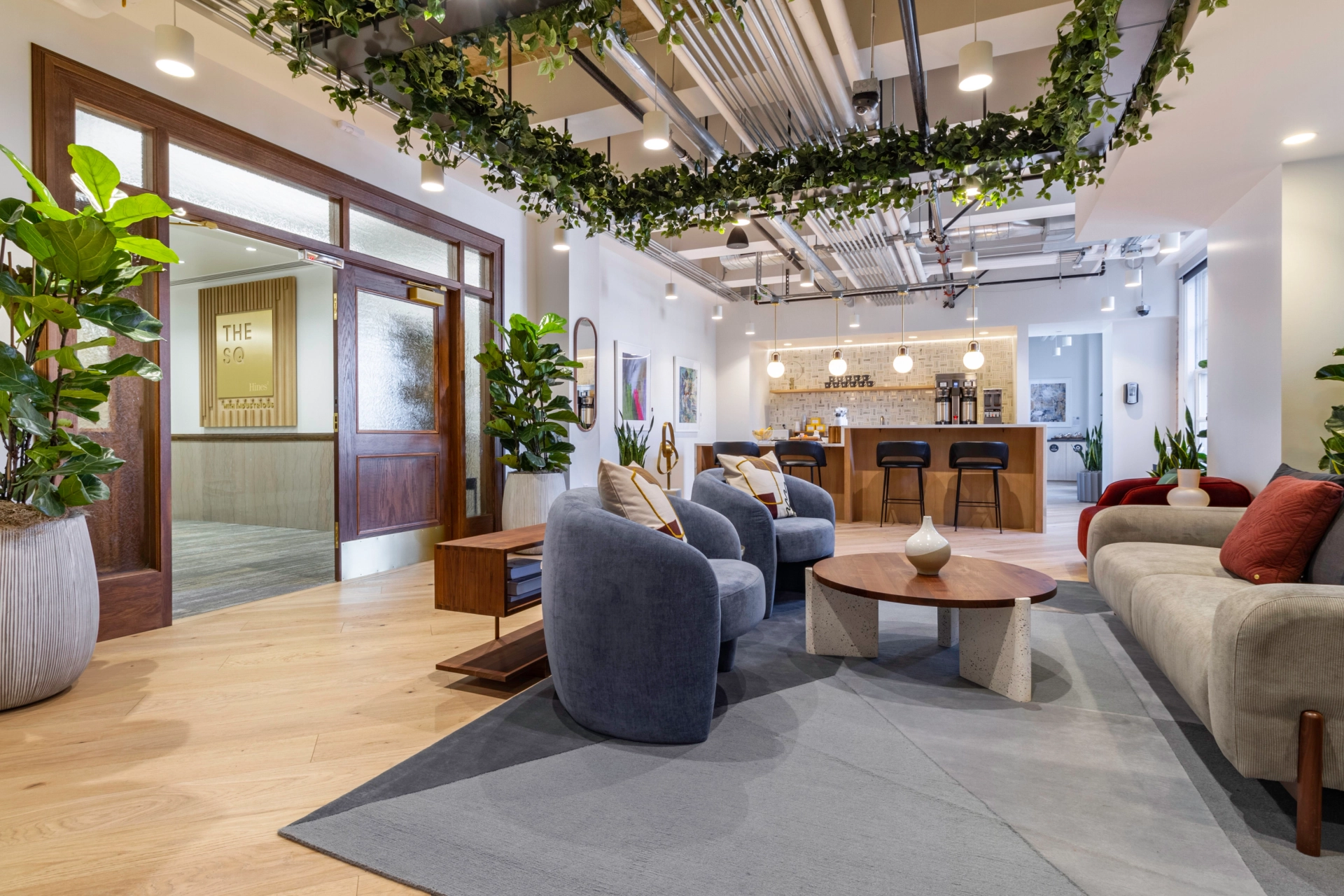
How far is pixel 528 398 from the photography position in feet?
19.3

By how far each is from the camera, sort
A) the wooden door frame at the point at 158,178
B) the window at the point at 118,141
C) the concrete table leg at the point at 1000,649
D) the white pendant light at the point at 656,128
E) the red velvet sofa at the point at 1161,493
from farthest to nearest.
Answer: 1. the red velvet sofa at the point at 1161,493
2. the white pendant light at the point at 656,128
3. the window at the point at 118,141
4. the wooden door frame at the point at 158,178
5. the concrete table leg at the point at 1000,649

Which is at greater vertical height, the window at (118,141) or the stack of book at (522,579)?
the window at (118,141)

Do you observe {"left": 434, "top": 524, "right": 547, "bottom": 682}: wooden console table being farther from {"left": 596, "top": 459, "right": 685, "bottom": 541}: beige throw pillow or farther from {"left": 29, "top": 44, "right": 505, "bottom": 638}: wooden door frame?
{"left": 29, "top": 44, "right": 505, "bottom": 638}: wooden door frame

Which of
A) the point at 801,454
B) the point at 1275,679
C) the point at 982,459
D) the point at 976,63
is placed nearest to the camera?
the point at 1275,679

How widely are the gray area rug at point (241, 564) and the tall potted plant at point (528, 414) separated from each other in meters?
1.49

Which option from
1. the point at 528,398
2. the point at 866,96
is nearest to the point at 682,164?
the point at 866,96

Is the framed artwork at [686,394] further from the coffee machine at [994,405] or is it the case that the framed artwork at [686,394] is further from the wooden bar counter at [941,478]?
the coffee machine at [994,405]

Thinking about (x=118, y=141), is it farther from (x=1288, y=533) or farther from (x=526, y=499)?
(x=1288, y=533)

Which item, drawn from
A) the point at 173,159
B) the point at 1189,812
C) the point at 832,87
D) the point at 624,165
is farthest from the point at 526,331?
the point at 1189,812

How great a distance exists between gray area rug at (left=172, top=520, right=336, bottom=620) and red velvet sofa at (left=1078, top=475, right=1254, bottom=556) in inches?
203

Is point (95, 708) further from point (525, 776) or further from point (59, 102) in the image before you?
point (59, 102)

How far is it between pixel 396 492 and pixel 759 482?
2876 mm

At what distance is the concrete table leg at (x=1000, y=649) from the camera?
8.64 feet

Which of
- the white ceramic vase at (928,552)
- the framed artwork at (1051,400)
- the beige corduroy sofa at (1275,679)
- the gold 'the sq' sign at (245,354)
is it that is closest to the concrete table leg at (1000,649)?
the white ceramic vase at (928,552)
